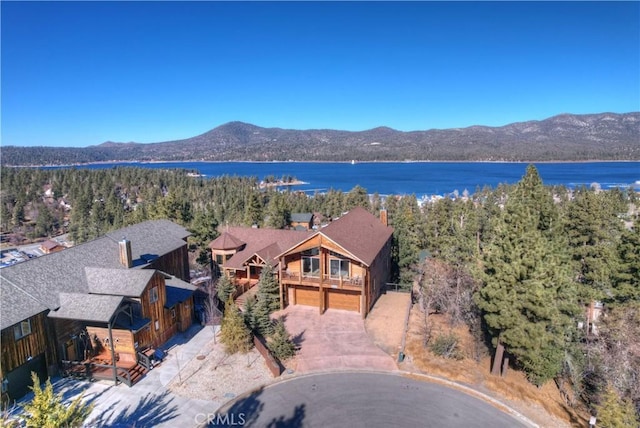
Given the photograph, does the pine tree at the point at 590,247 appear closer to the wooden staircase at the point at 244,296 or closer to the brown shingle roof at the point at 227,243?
the wooden staircase at the point at 244,296

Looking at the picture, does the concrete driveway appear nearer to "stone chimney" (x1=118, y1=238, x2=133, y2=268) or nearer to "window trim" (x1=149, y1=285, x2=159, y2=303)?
"window trim" (x1=149, y1=285, x2=159, y2=303)

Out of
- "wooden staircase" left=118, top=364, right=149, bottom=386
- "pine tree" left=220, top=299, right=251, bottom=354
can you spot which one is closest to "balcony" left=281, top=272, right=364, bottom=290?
"pine tree" left=220, top=299, right=251, bottom=354

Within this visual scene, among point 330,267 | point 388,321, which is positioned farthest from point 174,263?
point 388,321

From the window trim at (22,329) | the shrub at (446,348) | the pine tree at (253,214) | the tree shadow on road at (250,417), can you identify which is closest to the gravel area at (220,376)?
the tree shadow on road at (250,417)

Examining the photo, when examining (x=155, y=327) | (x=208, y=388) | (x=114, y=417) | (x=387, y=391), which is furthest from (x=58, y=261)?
(x=387, y=391)

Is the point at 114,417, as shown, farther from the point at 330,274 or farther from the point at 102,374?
the point at 330,274

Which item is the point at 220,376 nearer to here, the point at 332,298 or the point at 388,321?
the point at 332,298
